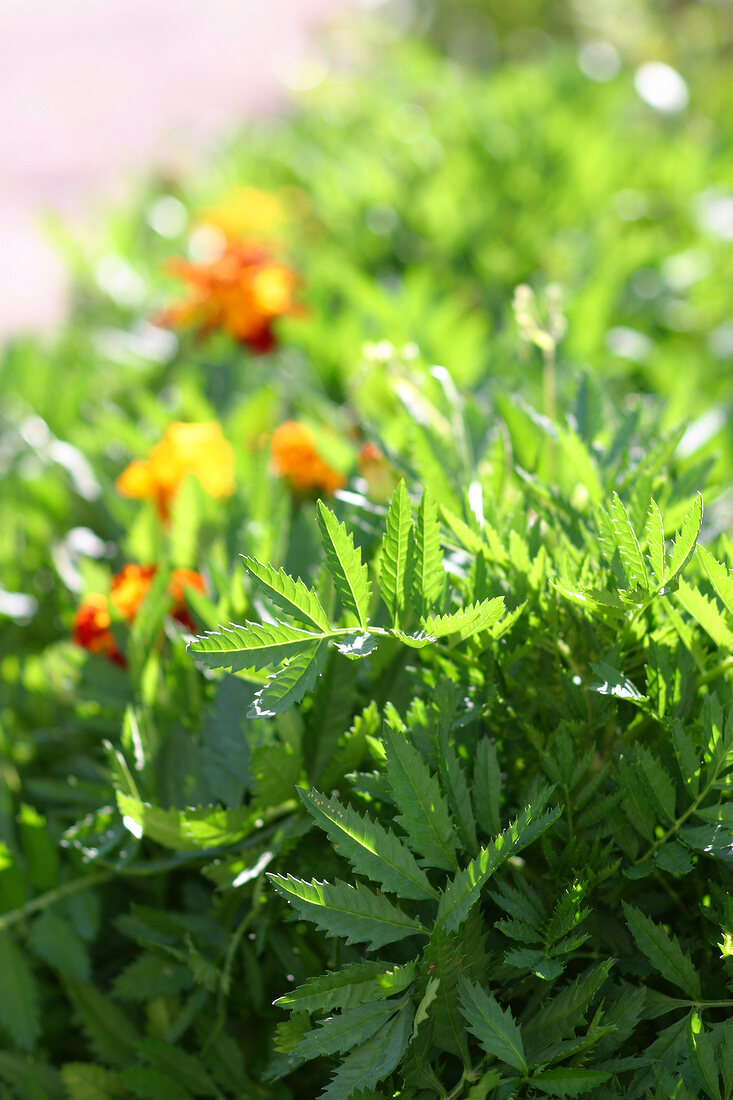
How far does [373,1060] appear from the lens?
792mm

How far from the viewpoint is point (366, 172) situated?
9.28 ft

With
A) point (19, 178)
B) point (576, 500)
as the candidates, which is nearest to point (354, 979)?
point (576, 500)

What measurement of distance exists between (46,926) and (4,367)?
1.46 meters

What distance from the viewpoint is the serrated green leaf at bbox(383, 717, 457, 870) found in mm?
844

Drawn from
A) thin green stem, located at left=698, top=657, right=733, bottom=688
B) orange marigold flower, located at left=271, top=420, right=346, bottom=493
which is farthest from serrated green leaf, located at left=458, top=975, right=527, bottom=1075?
orange marigold flower, located at left=271, top=420, right=346, bottom=493

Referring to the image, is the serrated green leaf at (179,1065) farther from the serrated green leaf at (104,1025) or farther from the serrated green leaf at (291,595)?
the serrated green leaf at (291,595)

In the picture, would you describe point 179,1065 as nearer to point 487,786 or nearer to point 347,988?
point 347,988

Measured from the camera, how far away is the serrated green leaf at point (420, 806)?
844mm

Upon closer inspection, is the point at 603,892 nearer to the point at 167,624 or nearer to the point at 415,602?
the point at 415,602

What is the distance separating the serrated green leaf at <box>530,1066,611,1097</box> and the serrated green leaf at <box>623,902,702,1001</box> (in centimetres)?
11

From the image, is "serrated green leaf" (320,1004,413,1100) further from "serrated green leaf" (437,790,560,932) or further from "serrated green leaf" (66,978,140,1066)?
"serrated green leaf" (66,978,140,1066)

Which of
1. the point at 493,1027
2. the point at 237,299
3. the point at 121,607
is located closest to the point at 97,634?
the point at 121,607

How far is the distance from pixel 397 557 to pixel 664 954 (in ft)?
1.34

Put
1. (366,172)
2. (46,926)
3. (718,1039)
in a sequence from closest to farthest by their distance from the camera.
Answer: (718,1039), (46,926), (366,172)
